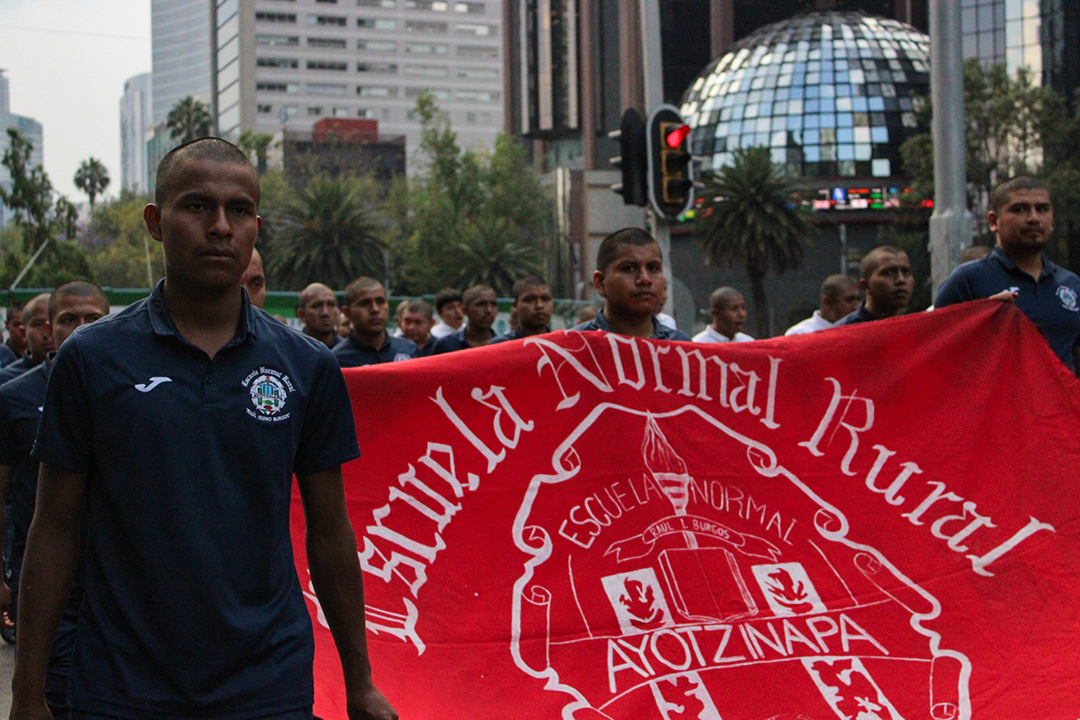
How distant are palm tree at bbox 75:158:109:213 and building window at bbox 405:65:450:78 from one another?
114ft

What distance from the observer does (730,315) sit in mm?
10078

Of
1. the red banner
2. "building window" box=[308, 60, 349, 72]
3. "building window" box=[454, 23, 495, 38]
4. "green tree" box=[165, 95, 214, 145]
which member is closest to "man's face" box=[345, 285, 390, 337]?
the red banner

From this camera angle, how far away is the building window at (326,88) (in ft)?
374

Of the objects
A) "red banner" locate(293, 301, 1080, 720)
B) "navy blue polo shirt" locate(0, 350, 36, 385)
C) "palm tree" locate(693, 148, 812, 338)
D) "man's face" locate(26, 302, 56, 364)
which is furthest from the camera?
"palm tree" locate(693, 148, 812, 338)

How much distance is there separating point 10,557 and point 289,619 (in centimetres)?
263

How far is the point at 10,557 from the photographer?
4.53 meters

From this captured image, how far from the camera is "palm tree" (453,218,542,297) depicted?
5812cm

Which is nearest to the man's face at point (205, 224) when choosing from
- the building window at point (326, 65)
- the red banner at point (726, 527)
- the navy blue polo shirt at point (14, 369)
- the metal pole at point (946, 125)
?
the red banner at point (726, 527)

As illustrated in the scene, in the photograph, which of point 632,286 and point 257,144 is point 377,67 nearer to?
point 257,144

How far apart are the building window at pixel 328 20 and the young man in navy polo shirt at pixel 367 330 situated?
112 meters

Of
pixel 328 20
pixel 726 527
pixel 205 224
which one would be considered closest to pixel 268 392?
pixel 205 224

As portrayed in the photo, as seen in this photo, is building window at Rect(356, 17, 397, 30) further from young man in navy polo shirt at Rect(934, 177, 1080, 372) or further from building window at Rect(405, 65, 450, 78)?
young man in navy polo shirt at Rect(934, 177, 1080, 372)

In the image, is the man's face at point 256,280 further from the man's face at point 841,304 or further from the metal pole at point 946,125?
the metal pole at point 946,125

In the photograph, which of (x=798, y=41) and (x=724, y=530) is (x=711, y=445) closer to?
(x=724, y=530)
